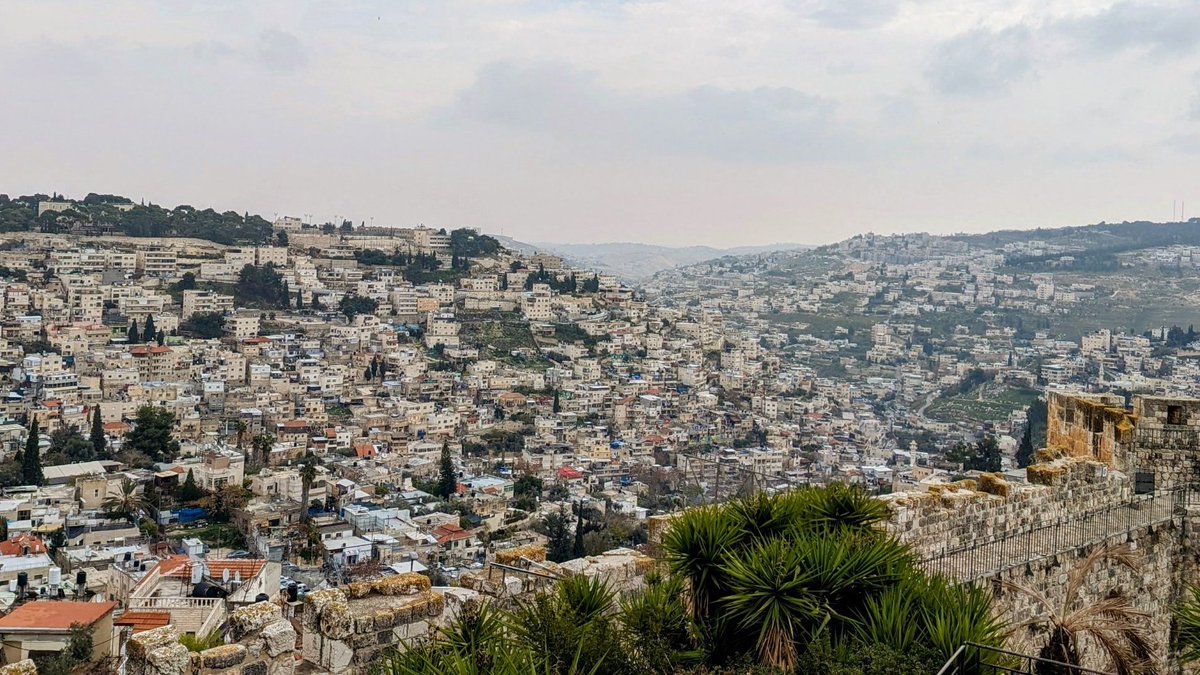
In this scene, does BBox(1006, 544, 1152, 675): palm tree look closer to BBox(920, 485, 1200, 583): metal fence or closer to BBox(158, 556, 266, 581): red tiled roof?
BBox(920, 485, 1200, 583): metal fence

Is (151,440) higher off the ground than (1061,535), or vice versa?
(1061,535)

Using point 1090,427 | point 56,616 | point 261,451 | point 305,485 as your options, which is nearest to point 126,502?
point 305,485

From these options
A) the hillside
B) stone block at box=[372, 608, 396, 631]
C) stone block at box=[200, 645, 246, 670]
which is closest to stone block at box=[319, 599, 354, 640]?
stone block at box=[372, 608, 396, 631]

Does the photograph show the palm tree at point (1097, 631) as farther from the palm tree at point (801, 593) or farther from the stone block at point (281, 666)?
the stone block at point (281, 666)

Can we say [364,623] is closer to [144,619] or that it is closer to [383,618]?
[383,618]

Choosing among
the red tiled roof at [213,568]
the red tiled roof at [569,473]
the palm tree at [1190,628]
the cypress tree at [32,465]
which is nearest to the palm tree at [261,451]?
the cypress tree at [32,465]

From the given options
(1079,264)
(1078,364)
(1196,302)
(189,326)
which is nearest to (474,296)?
(189,326)

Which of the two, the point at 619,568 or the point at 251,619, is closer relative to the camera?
the point at 251,619
